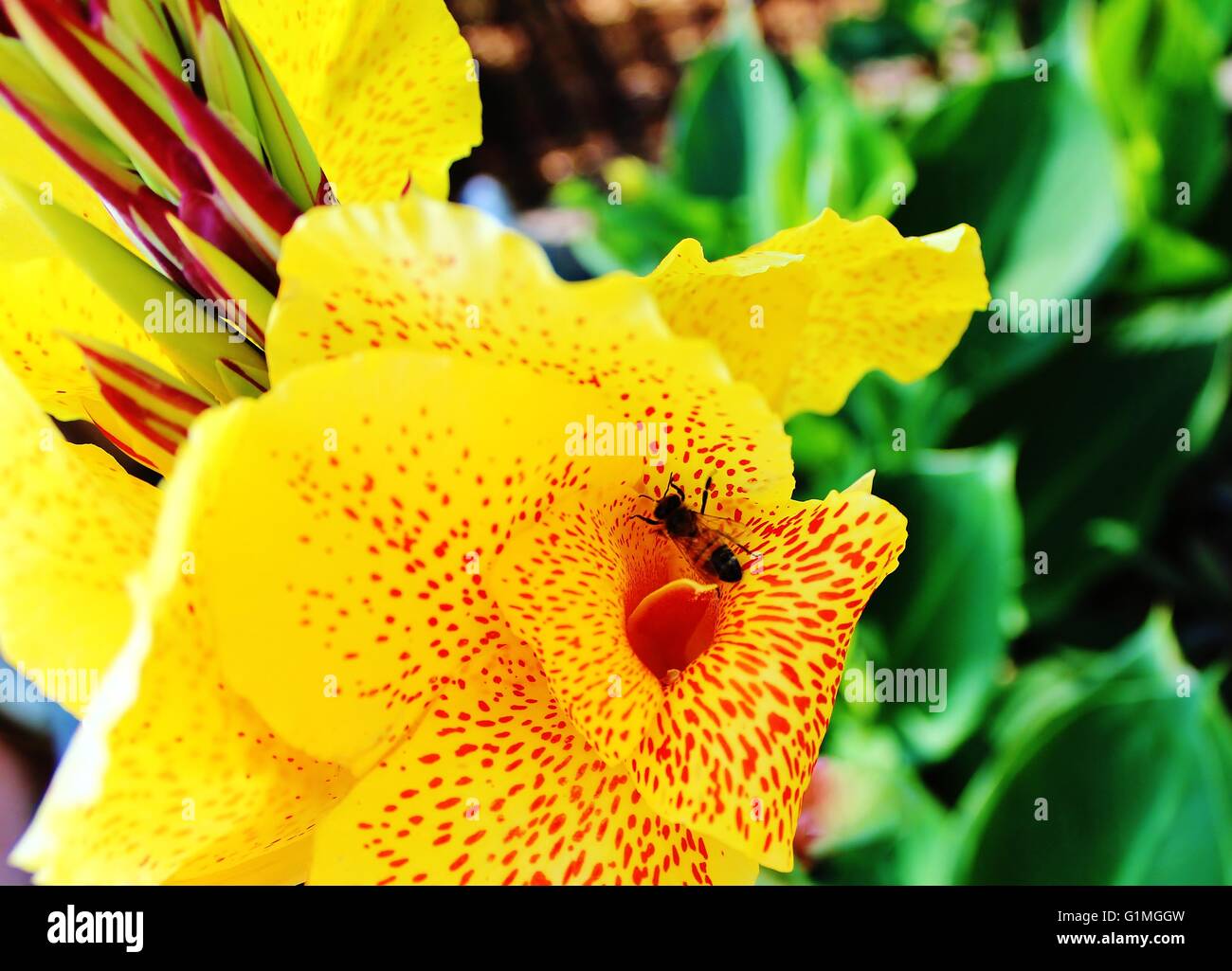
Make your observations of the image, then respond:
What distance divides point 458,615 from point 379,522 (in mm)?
49

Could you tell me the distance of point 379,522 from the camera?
324mm

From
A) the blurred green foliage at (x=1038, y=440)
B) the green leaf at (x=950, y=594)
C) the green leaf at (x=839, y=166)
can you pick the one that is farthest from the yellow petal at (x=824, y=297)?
the green leaf at (x=839, y=166)

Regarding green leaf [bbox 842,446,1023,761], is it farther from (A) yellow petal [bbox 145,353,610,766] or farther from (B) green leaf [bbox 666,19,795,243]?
(A) yellow petal [bbox 145,353,610,766]

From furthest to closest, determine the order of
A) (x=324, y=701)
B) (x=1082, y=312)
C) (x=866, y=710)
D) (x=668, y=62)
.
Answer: (x=668, y=62)
(x=1082, y=312)
(x=866, y=710)
(x=324, y=701)

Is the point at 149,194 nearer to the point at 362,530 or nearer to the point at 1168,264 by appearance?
the point at 362,530

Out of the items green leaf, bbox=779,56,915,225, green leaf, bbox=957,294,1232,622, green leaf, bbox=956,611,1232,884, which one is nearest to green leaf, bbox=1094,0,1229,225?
green leaf, bbox=957,294,1232,622

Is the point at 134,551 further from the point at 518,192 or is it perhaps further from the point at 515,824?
the point at 518,192

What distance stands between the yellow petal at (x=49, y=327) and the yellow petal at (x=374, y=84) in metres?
0.12

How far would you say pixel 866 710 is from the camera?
1098 millimetres

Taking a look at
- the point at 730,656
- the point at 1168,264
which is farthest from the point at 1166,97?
the point at 730,656
